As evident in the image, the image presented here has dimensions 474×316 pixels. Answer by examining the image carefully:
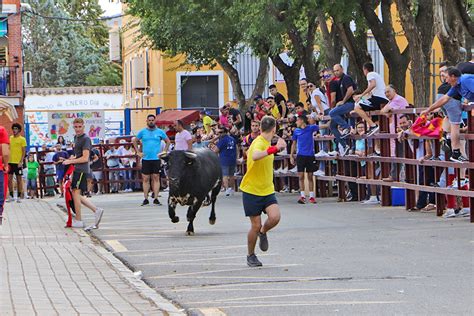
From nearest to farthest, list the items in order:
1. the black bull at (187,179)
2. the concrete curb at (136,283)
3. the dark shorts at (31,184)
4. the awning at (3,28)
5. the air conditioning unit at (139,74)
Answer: the concrete curb at (136,283) → the black bull at (187,179) → the dark shorts at (31,184) → the awning at (3,28) → the air conditioning unit at (139,74)

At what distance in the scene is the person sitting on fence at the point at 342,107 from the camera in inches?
902

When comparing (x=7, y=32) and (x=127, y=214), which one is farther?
(x=7, y=32)

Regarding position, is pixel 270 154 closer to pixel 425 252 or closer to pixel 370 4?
pixel 425 252

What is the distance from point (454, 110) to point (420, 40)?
26.0 feet

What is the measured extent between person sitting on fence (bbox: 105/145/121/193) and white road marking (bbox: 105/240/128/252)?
20944 mm

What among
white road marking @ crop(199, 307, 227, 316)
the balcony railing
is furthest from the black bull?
the balcony railing

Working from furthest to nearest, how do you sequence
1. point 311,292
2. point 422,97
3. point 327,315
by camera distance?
point 422,97 < point 311,292 < point 327,315

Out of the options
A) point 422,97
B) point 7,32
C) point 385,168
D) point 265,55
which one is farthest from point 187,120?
point 385,168

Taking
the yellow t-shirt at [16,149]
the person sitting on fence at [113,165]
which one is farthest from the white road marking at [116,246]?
the person sitting on fence at [113,165]

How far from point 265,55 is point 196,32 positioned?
3.22 metres

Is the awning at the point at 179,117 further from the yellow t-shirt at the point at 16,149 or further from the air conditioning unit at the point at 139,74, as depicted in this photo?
the air conditioning unit at the point at 139,74

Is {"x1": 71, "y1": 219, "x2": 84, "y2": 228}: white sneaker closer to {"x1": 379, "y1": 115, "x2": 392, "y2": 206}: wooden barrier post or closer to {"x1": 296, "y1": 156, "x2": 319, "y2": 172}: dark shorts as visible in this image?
{"x1": 379, "y1": 115, "x2": 392, "y2": 206}: wooden barrier post

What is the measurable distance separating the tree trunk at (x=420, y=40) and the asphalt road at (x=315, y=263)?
5069mm

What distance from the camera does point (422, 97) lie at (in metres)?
25.6
